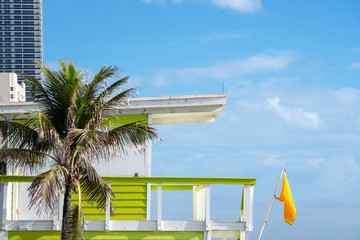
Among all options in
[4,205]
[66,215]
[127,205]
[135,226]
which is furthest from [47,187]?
[127,205]

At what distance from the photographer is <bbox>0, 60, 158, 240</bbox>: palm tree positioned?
12.6 m

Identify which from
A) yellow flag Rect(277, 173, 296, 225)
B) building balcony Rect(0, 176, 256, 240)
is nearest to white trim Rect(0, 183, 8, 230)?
building balcony Rect(0, 176, 256, 240)

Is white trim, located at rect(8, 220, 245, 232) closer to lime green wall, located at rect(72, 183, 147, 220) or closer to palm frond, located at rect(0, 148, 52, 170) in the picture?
lime green wall, located at rect(72, 183, 147, 220)

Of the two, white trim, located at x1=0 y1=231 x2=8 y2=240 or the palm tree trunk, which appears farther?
white trim, located at x1=0 y1=231 x2=8 y2=240

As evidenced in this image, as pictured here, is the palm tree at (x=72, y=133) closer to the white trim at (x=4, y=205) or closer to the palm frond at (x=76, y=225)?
the palm frond at (x=76, y=225)

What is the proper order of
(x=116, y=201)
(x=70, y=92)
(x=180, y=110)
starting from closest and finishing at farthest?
1. (x=70, y=92)
2. (x=116, y=201)
3. (x=180, y=110)

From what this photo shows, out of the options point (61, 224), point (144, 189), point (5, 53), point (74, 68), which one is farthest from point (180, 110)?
point (5, 53)

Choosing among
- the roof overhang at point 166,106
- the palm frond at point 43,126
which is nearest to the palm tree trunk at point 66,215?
the palm frond at point 43,126

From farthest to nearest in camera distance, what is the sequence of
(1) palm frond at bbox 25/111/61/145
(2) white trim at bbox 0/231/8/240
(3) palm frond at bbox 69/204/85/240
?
(2) white trim at bbox 0/231/8/240 → (3) palm frond at bbox 69/204/85/240 → (1) palm frond at bbox 25/111/61/145

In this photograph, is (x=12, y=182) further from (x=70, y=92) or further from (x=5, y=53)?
(x=5, y=53)

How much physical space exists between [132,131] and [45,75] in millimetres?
2464

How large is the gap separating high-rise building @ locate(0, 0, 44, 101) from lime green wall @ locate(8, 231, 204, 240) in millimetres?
151659

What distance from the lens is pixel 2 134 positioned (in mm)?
13203

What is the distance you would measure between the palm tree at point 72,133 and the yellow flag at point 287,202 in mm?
3359
